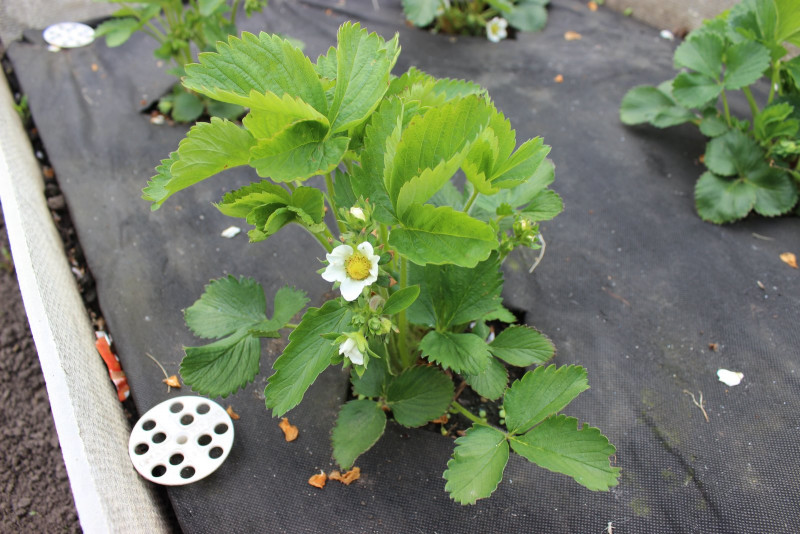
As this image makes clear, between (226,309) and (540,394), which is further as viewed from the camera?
(226,309)

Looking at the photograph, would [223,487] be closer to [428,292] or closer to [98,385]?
[98,385]

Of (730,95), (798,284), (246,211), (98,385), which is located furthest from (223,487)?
(730,95)

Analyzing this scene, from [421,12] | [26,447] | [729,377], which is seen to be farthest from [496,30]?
[26,447]

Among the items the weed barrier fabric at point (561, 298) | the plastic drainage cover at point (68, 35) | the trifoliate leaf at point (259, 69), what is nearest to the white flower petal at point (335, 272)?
the trifoliate leaf at point (259, 69)

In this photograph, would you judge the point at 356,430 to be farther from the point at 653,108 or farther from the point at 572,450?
the point at 653,108

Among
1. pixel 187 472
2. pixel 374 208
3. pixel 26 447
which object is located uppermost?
pixel 374 208

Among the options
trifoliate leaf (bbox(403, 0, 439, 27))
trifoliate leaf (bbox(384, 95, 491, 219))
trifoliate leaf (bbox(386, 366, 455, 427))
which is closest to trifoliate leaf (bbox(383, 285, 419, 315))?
trifoliate leaf (bbox(384, 95, 491, 219))
